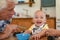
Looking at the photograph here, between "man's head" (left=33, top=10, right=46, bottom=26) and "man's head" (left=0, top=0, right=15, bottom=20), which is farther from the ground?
"man's head" (left=0, top=0, right=15, bottom=20)

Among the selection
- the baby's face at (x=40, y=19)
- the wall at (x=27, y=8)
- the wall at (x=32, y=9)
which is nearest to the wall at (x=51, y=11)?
the wall at (x=32, y=9)

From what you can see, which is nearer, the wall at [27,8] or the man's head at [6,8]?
the man's head at [6,8]

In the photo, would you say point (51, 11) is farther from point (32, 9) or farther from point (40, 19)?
point (40, 19)

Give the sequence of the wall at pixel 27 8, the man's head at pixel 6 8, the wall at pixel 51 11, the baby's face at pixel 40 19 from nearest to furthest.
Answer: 1. the man's head at pixel 6 8
2. the baby's face at pixel 40 19
3. the wall at pixel 51 11
4. the wall at pixel 27 8

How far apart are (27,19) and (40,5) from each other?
72 cm

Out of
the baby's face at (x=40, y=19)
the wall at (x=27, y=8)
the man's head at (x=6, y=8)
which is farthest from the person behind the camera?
the wall at (x=27, y=8)

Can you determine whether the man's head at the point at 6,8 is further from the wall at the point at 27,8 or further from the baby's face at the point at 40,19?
the wall at the point at 27,8

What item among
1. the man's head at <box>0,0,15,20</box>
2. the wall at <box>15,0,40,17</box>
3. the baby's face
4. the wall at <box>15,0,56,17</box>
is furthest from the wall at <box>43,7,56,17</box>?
the man's head at <box>0,0,15,20</box>

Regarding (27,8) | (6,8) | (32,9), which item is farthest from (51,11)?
(6,8)

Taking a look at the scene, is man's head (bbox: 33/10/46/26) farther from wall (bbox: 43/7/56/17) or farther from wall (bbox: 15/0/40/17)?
wall (bbox: 15/0/40/17)

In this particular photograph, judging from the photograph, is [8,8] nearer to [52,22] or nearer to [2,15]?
[2,15]

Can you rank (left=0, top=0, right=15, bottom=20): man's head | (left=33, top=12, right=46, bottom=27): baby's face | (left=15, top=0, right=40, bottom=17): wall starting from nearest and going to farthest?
(left=0, top=0, right=15, bottom=20): man's head → (left=33, top=12, right=46, bottom=27): baby's face → (left=15, top=0, right=40, bottom=17): wall

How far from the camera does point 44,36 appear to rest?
1.44 metres

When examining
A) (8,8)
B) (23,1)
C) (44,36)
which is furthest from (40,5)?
(8,8)
